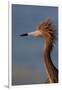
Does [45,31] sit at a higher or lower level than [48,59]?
higher

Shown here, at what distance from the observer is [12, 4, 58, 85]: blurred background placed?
6.68ft

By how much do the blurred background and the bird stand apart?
3 centimetres

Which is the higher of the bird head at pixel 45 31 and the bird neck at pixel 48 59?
the bird head at pixel 45 31

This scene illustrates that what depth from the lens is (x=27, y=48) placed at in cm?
206

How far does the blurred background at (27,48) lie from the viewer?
2.04 metres

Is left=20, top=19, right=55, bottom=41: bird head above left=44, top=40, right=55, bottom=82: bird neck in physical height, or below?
above

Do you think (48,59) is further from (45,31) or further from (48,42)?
(45,31)

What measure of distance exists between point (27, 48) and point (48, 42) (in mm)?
202

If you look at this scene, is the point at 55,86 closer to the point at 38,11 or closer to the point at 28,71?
the point at 28,71

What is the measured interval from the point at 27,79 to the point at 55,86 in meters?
0.27

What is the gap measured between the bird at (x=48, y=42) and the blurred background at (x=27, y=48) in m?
0.03

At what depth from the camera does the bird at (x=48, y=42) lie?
2.10 metres

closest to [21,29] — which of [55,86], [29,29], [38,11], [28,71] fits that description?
[29,29]

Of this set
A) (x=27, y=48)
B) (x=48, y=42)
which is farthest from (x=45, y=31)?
(x=27, y=48)
